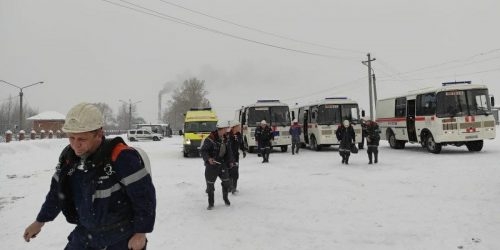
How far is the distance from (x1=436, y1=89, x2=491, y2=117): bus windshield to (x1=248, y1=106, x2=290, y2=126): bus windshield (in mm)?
8887

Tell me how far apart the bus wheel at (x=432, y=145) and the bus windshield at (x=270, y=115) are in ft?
26.1

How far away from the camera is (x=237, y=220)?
823 cm

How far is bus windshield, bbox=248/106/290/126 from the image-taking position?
2458 cm

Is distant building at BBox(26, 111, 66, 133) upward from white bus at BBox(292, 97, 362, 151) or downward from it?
upward

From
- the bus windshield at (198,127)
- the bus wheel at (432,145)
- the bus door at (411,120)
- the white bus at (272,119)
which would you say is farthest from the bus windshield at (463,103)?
the bus windshield at (198,127)

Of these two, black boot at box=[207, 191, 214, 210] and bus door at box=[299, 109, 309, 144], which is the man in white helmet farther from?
bus door at box=[299, 109, 309, 144]

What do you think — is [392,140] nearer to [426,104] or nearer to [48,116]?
[426,104]

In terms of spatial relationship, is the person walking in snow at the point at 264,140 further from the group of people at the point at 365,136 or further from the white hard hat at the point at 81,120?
the white hard hat at the point at 81,120

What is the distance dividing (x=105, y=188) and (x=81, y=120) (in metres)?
0.55

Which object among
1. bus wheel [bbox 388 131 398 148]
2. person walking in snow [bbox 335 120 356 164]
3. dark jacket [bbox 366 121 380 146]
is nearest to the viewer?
dark jacket [bbox 366 121 380 146]

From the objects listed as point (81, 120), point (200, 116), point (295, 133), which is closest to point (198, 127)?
point (200, 116)

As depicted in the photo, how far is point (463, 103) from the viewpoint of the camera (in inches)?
715

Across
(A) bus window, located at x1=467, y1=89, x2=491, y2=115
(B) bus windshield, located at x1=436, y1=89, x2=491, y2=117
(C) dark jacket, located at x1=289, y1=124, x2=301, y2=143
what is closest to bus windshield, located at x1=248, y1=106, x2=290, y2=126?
(C) dark jacket, located at x1=289, y1=124, x2=301, y2=143

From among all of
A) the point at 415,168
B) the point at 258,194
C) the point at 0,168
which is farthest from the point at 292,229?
the point at 0,168
